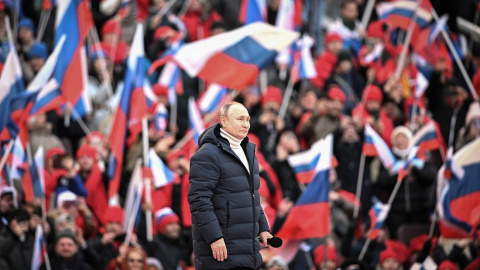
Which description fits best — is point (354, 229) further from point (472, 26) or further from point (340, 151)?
point (472, 26)

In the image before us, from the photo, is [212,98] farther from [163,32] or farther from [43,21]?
[43,21]

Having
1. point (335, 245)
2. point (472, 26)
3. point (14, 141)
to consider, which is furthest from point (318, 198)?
point (472, 26)

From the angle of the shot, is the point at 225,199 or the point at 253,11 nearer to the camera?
the point at 225,199

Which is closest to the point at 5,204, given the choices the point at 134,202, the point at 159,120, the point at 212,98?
the point at 134,202

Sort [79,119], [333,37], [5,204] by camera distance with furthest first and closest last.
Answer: [333,37]
[79,119]
[5,204]

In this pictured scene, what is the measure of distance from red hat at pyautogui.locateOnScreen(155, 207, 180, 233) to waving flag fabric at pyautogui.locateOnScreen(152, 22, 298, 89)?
1.62m

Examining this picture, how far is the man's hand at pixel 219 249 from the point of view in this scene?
6.99 meters

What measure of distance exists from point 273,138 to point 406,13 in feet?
11.2

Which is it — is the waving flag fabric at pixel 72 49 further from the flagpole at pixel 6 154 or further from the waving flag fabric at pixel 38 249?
the waving flag fabric at pixel 38 249

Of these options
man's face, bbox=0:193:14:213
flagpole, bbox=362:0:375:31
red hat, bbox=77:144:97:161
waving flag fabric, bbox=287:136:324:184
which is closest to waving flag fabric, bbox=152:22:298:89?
waving flag fabric, bbox=287:136:324:184

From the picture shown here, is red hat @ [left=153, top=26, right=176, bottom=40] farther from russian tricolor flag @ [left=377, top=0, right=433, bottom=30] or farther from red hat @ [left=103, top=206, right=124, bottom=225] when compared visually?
red hat @ [left=103, top=206, right=124, bottom=225]

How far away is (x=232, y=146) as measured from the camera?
7.26 m

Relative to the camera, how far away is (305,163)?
1223 cm

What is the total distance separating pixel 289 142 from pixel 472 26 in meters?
5.12
